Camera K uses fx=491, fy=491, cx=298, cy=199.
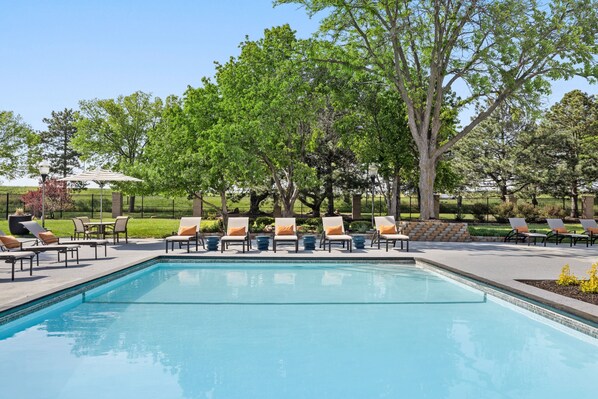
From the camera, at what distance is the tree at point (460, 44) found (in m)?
19.3

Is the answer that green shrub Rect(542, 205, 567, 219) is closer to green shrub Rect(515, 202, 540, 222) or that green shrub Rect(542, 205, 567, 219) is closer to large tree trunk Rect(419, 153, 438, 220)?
green shrub Rect(515, 202, 540, 222)

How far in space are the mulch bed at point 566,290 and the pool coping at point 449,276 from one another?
0.63 metres

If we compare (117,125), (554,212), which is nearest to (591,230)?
(554,212)

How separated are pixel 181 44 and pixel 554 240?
53.3ft

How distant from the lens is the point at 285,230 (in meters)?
15.0

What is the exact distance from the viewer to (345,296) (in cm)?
930

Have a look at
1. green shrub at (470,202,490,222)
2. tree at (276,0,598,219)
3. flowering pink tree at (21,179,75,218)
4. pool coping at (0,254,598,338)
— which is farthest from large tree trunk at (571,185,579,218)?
flowering pink tree at (21,179,75,218)

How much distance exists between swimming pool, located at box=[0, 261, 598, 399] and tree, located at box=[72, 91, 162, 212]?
39.8 m

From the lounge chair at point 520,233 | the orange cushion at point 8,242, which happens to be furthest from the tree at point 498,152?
the orange cushion at point 8,242

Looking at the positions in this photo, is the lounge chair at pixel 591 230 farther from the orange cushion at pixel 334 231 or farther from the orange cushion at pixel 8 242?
the orange cushion at pixel 8 242

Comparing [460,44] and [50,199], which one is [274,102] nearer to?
[460,44]

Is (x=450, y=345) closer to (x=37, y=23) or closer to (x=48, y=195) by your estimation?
(x=37, y=23)

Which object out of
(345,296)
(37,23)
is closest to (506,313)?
(345,296)

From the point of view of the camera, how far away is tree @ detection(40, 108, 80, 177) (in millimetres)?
61562
